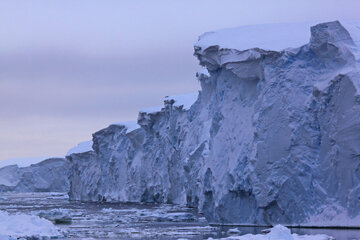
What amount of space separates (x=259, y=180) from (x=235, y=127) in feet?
8.78

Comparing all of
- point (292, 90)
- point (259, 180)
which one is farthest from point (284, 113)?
point (259, 180)

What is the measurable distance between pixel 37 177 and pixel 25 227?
70.1 m

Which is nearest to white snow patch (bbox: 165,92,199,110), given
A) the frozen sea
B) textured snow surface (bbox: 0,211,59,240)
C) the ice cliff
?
the frozen sea

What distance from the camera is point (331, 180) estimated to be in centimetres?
1909

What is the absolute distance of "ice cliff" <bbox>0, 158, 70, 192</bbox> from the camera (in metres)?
87.0

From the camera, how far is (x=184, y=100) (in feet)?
140

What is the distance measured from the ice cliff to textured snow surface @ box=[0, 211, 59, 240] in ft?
213

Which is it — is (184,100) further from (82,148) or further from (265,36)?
(82,148)

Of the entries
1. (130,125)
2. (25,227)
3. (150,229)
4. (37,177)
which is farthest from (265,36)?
(37,177)

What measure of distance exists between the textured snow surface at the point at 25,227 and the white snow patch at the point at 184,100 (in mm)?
20226

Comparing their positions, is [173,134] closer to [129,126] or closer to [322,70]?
[129,126]

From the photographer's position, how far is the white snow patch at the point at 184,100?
136ft

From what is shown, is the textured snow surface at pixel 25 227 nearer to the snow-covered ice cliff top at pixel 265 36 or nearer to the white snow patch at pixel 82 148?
the snow-covered ice cliff top at pixel 265 36

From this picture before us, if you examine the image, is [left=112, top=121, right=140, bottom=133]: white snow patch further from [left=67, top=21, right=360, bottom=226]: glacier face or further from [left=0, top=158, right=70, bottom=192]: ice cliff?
[left=0, top=158, right=70, bottom=192]: ice cliff
